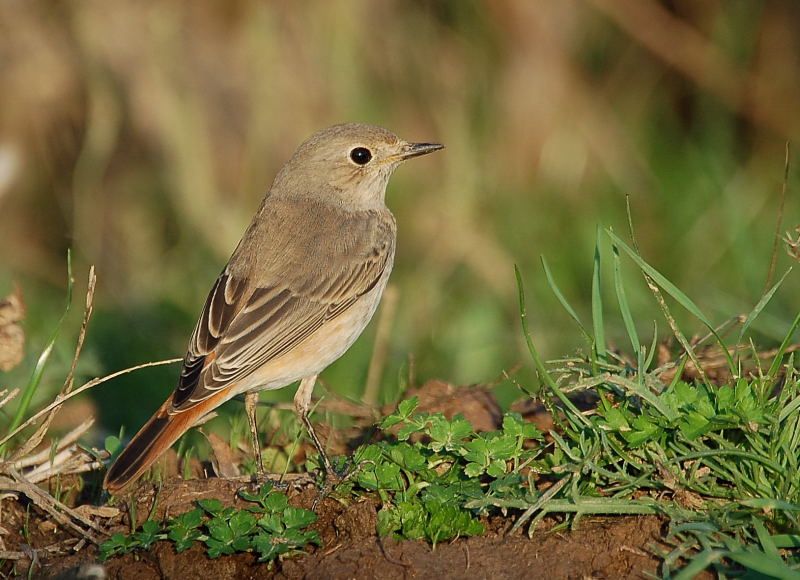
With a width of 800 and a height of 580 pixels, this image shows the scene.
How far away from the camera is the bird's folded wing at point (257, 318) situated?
5.72 metres

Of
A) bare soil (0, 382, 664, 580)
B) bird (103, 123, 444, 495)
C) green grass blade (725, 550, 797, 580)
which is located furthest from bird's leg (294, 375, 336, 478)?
green grass blade (725, 550, 797, 580)

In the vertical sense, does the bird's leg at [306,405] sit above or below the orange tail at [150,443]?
below

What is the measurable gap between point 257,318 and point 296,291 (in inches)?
11.9

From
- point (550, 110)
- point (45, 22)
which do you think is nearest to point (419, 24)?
point (550, 110)

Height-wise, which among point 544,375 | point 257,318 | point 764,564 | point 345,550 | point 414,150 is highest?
point 414,150

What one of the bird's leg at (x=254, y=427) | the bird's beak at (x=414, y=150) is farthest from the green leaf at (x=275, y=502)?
the bird's beak at (x=414, y=150)

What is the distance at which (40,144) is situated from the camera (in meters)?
11.1

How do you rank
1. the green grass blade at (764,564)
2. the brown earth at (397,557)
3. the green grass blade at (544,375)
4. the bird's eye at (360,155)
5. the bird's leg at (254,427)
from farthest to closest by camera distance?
the bird's eye at (360,155)
the bird's leg at (254,427)
the green grass blade at (544,375)
the brown earth at (397,557)
the green grass blade at (764,564)

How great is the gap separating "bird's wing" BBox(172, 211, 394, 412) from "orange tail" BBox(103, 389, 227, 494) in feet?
0.22

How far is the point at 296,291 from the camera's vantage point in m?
6.29

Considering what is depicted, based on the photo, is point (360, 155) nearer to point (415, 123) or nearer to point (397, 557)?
point (397, 557)

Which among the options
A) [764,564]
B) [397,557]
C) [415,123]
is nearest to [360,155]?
[397,557]

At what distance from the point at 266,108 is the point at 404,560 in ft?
21.6

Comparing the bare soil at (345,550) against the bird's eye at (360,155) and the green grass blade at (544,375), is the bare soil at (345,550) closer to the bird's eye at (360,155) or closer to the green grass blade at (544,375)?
the green grass blade at (544,375)
